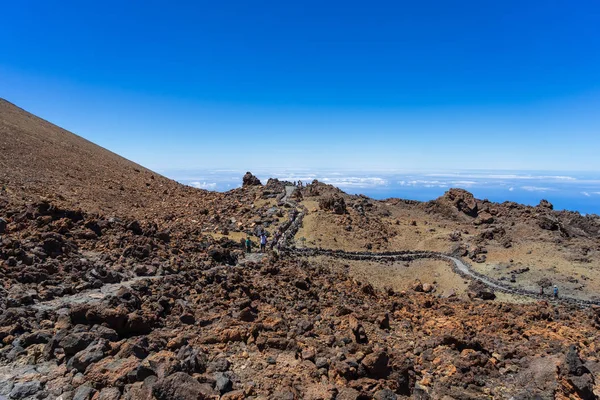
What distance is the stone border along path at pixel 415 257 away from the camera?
22.5 m

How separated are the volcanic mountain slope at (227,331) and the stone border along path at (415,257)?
5.12 metres

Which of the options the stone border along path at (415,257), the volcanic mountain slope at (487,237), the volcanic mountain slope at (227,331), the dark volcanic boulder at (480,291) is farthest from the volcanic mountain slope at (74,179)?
the dark volcanic boulder at (480,291)

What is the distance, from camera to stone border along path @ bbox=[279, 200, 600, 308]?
888 inches

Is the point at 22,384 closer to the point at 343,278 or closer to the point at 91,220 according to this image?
the point at 91,220

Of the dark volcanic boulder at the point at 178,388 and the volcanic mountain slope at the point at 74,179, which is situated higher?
the volcanic mountain slope at the point at 74,179

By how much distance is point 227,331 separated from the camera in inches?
378

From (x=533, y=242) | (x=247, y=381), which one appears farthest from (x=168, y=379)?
(x=533, y=242)

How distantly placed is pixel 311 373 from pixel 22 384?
571cm

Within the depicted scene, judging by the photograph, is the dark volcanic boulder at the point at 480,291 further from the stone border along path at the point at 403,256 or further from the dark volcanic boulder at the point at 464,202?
the dark volcanic boulder at the point at 464,202

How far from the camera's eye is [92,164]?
1668 inches

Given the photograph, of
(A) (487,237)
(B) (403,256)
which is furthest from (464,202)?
(B) (403,256)

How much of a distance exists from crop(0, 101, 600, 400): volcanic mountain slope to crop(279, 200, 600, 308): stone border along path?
5123 millimetres

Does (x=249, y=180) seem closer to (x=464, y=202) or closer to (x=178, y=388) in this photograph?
(x=464, y=202)

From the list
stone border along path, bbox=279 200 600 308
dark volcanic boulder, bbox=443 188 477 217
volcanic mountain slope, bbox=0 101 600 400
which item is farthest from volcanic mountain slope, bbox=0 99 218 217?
dark volcanic boulder, bbox=443 188 477 217
